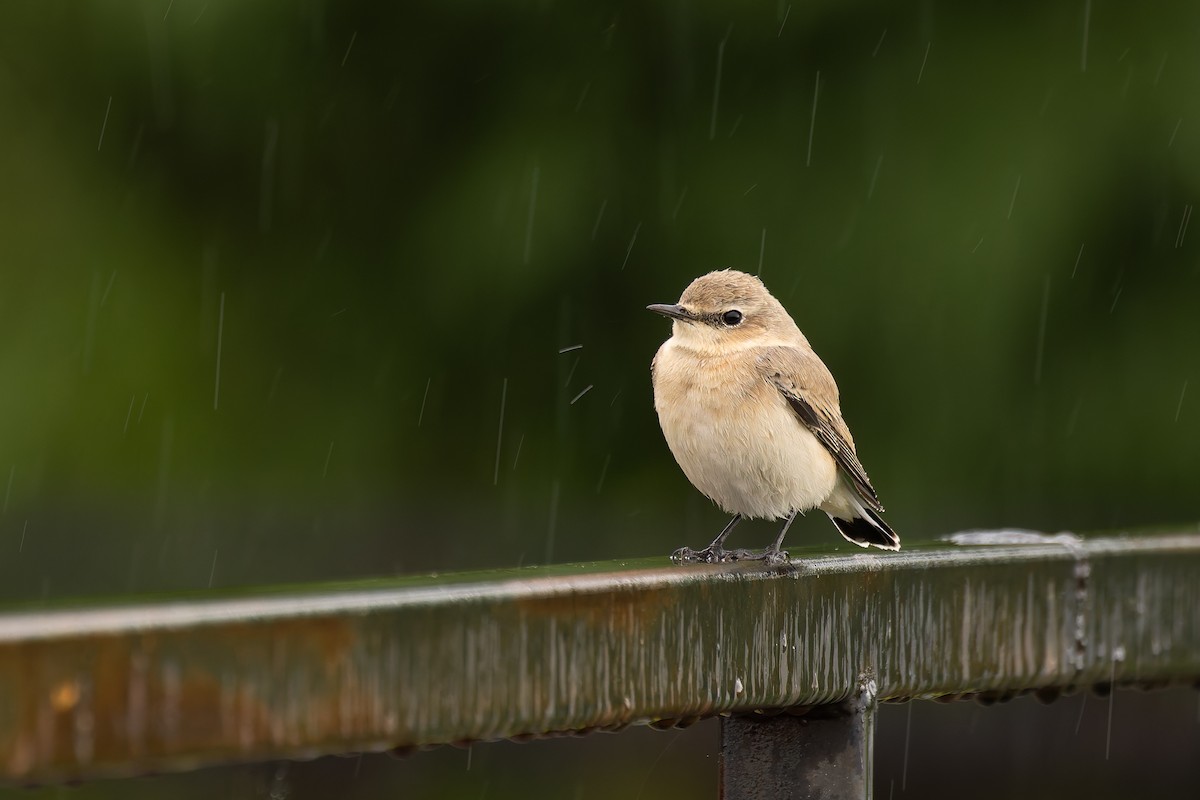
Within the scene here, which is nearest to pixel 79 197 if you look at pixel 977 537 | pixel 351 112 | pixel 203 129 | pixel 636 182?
pixel 203 129

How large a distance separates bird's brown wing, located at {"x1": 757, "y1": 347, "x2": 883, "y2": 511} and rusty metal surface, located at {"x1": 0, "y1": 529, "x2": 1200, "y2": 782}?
2.10 meters

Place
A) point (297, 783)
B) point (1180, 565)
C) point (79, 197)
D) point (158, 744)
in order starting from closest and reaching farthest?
1. point (158, 744)
2. point (1180, 565)
3. point (297, 783)
4. point (79, 197)

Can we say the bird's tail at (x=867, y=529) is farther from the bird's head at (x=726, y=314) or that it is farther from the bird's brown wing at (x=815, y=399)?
the bird's head at (x=726, y=314)

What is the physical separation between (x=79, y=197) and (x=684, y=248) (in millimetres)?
3787

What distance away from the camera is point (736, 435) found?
15.6 feet

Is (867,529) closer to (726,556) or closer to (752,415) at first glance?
(752,415)

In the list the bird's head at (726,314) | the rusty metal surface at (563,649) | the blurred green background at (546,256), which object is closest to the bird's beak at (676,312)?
the bird's head at (726,314)

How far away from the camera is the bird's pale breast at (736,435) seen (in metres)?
4.76

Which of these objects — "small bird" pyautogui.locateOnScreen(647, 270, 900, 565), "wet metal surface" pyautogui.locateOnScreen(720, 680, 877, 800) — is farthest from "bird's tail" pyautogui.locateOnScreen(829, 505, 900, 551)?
"wet metal surface" pyautogui.locateOnScreen(720, 680, 877, 800)

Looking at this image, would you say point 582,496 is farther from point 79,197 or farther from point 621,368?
point 79,197

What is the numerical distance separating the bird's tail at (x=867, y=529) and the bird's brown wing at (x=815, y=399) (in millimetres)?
48

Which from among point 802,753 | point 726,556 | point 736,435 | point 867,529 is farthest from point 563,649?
point 867,529

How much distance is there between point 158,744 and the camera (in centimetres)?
164

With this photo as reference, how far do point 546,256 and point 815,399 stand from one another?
441 centimetres
